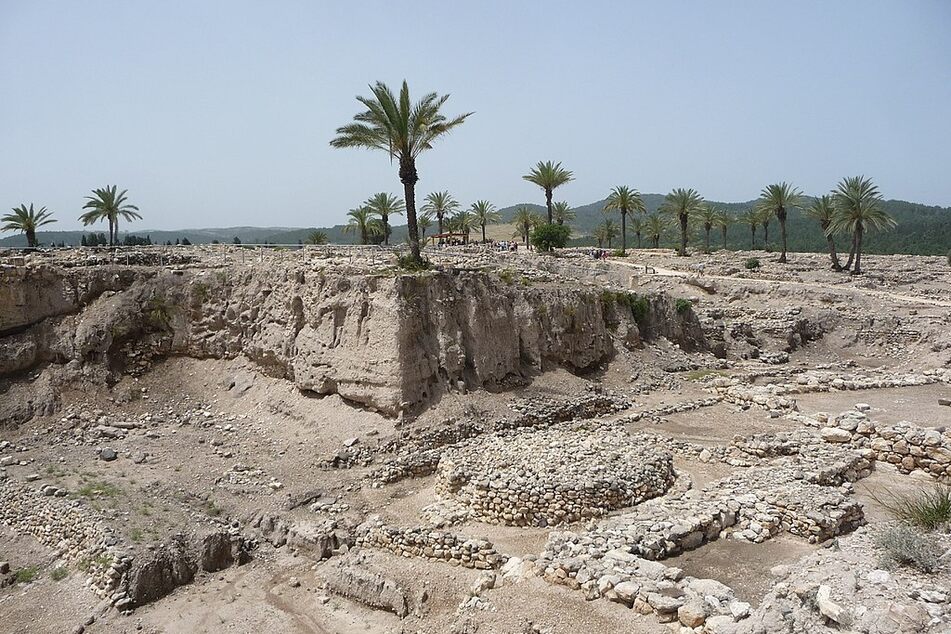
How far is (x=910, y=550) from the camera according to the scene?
31.1ft

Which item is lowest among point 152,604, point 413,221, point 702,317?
point 152,604

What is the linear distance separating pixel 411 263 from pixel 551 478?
9719mm

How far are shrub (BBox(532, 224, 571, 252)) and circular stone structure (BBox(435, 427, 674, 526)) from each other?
29.1m

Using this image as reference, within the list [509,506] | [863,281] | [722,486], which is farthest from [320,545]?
[863,281]

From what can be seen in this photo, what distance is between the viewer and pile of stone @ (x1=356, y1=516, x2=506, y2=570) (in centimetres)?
1221

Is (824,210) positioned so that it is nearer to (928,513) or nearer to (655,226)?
(655,226)

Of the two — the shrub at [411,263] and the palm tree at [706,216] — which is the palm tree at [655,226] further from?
the shrub at [411,263]

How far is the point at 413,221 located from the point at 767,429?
13.2 m

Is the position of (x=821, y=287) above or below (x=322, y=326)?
below

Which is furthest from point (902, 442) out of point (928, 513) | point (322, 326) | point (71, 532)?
point (71, 532)

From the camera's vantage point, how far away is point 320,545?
1355cm

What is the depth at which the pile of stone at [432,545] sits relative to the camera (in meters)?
12.2

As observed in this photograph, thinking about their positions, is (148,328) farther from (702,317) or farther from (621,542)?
(702,317)

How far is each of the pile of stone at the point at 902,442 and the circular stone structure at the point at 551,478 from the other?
516cm
